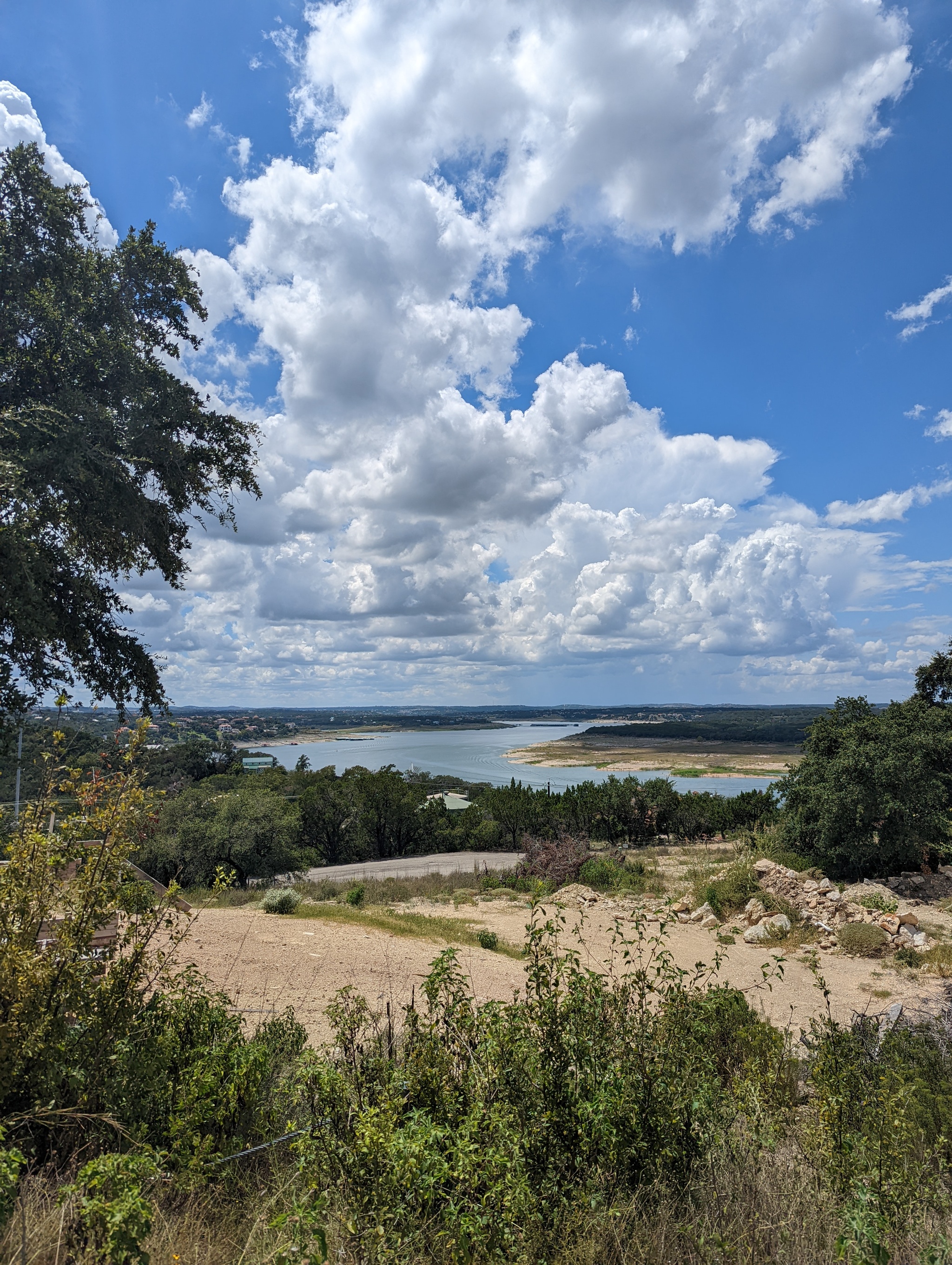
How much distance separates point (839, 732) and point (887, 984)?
12398 mm

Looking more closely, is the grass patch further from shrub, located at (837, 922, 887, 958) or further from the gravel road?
the gravel road

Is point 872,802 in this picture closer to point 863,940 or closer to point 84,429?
point 863,940

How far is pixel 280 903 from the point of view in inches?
628

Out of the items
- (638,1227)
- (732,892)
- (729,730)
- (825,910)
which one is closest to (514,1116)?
(638,1227)

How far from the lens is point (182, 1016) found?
422cm

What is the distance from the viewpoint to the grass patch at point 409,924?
14062 millimetres

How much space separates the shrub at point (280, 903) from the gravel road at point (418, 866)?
40.0ft

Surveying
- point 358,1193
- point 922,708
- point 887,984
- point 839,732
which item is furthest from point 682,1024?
point 922,708

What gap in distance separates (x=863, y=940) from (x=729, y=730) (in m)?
147

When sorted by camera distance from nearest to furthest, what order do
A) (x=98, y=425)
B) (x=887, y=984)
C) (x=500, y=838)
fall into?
(x=98, y=425), (x=887, y=984), (x=500, y=838)

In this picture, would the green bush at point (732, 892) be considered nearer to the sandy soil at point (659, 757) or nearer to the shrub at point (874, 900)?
the shrub at point (874, 900)

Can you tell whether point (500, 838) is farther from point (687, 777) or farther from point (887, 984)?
point (687, 777)

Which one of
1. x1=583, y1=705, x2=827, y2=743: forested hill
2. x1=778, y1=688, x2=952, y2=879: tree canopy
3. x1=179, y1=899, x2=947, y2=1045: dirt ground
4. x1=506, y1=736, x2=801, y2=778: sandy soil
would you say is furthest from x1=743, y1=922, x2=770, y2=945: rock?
x1=583, y1=705, x2=827, y2=743: forested hill

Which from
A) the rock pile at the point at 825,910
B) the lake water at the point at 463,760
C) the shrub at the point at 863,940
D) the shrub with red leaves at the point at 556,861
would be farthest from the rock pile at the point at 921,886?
the lake water at the point at 463,760
